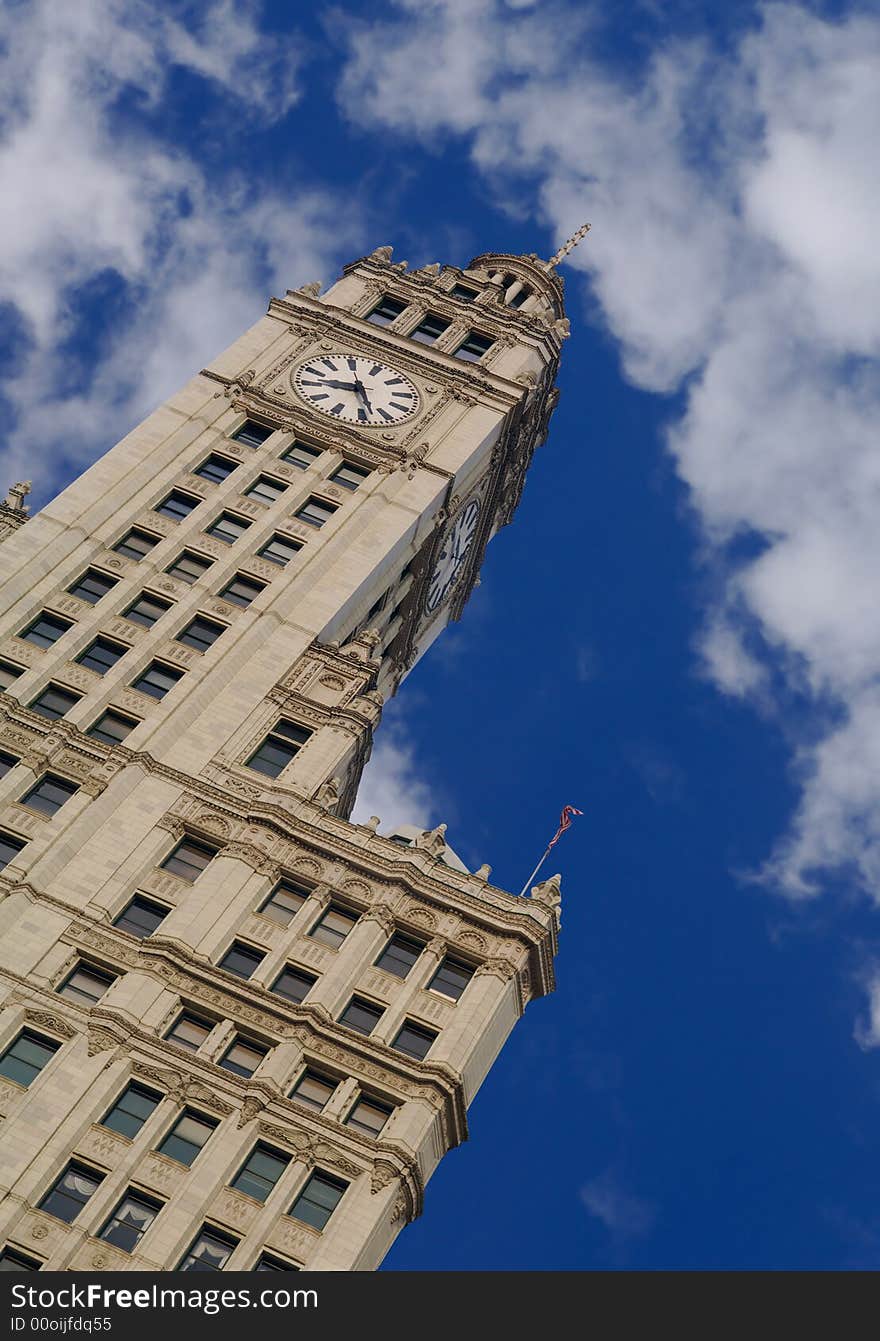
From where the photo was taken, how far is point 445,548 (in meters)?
97.7

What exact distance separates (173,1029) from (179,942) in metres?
3.32

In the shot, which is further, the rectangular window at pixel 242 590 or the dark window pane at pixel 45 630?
the rectangular window at pixel 242 590

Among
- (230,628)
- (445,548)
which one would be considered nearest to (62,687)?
(230,628)

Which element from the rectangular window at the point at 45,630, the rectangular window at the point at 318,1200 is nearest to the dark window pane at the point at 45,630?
the rectangular window at the point at 45,630

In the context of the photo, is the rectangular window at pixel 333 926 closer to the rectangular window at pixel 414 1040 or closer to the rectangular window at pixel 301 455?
the rectangular window at pixel 414 1040

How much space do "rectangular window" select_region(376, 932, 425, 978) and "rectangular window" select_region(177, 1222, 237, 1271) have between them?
41.8ft

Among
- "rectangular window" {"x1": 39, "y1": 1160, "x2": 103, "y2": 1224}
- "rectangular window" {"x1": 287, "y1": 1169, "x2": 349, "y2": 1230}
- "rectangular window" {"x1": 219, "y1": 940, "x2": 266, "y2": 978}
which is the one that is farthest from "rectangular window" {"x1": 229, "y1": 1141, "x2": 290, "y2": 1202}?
"rectangular window" {"x1": 219, "y1": 940, "x2": 266, "y2": 978}

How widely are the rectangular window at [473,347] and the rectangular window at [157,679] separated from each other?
1353 inches

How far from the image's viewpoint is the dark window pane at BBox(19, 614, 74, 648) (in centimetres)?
7594

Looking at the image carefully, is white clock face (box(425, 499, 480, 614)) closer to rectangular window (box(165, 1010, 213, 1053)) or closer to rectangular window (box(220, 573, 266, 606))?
rectangular window (box(220, 573, 266, 606))

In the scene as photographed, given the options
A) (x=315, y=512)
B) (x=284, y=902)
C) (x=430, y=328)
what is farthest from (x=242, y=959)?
(x=430, y=328)

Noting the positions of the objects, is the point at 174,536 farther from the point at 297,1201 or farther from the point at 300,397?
the point at 297,1201

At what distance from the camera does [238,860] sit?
6806cm

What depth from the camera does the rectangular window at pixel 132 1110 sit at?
58469mm
